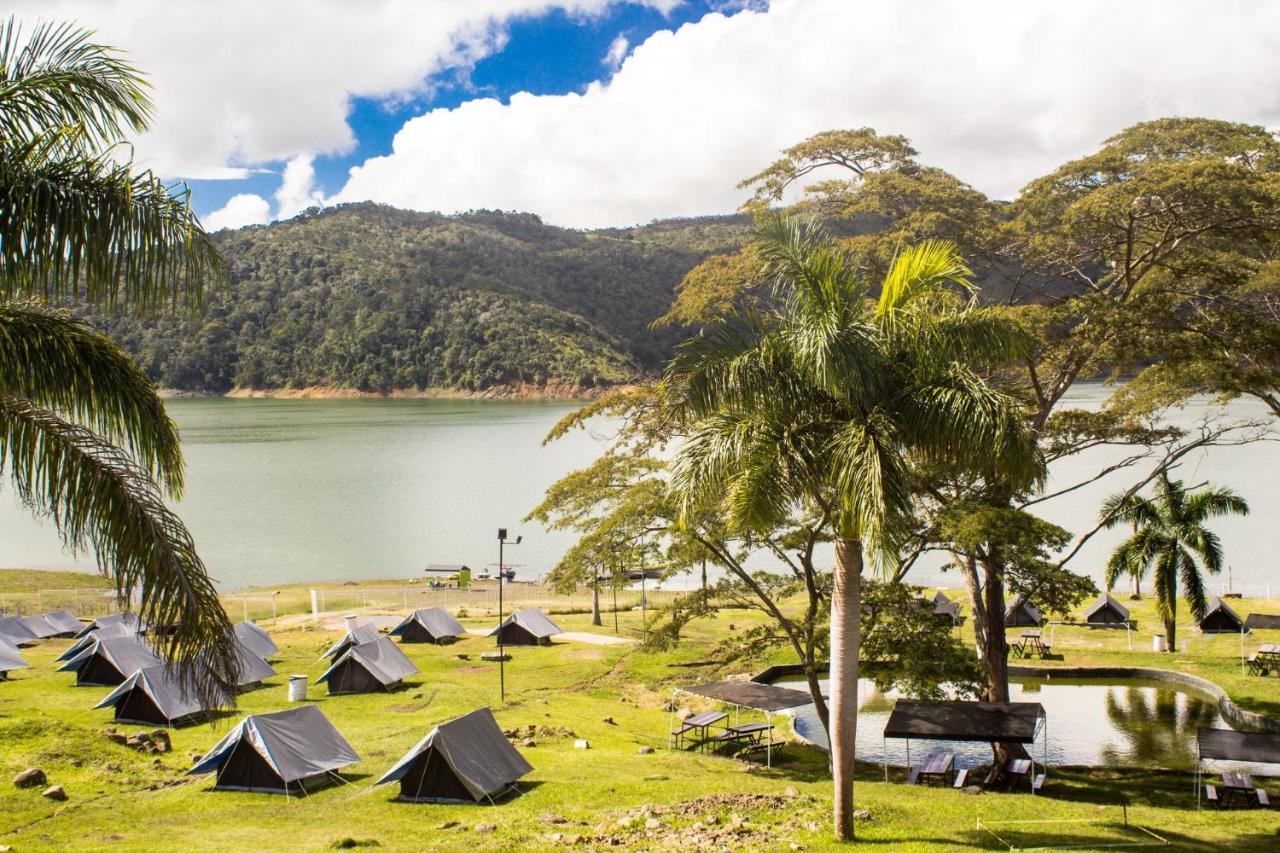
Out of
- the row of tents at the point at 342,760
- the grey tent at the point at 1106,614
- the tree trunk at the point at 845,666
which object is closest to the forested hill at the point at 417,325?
the grey tent at the point at 1106,614

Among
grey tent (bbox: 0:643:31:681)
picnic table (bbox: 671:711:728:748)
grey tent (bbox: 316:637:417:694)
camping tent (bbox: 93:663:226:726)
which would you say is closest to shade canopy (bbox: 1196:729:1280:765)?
Answer: picnic table (bbox: 671:711:728:748)

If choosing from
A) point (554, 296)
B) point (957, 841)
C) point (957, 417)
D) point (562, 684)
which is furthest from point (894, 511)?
point (554, 296)

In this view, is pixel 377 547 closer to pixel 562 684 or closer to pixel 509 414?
pixel 562 684

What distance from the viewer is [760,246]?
13352 mm

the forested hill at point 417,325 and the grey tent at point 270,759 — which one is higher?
the forested hill at point 417,325

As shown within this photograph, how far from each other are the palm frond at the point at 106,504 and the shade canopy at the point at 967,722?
1327 cm

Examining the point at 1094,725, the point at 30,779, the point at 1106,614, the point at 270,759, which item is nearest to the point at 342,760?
the point at 270,759

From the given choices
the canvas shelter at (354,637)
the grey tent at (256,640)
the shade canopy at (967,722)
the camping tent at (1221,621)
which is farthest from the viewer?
the camping tent at (1221,621)

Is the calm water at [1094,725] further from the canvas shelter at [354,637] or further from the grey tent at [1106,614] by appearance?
the canvas shelter at [354,637]

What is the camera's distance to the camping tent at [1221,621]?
111 feet

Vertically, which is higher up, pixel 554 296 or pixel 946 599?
pixel 554 296

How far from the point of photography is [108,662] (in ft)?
90.4

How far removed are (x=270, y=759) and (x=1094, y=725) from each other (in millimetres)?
18507

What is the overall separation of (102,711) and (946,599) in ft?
89.1
